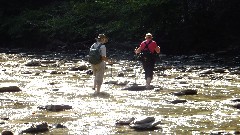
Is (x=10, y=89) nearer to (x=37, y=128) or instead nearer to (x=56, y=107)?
(x=56, y=107)

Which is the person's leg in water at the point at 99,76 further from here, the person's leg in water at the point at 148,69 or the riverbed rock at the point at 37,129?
the riverbed rock at the point at 37,129

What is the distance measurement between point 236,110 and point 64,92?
17.7ft

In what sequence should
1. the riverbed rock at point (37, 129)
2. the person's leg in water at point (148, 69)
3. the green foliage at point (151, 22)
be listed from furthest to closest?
the green foliage at point (151, 22) < the person's leg in water at point (148, 69) < the riverbed rock at point (37, 129)

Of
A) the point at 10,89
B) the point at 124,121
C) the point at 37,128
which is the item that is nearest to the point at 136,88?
the point at 10,89

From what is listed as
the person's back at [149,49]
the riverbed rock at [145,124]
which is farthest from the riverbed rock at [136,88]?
the riverbed rock at [145,124]

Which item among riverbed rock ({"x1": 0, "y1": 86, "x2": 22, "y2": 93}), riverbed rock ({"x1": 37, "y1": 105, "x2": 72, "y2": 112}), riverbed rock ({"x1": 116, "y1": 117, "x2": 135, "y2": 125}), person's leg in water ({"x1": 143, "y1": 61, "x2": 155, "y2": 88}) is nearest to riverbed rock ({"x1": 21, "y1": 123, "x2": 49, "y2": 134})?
riverbed rock ({"x1": 116, "y1": 117, "x2": 135, "y2": 125})

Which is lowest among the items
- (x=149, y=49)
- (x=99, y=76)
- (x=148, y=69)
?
(x=99, y=76)

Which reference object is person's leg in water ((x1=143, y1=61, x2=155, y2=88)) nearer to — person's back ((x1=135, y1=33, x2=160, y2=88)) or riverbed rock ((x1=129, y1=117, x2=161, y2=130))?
person's back ((x1=135, y1=33, x2=160, y2=88))

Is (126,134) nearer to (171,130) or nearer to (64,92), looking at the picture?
(171,130)

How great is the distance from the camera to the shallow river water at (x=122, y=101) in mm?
9578

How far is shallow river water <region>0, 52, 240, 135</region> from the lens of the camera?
9.58 meters

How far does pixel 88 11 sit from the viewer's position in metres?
35.0

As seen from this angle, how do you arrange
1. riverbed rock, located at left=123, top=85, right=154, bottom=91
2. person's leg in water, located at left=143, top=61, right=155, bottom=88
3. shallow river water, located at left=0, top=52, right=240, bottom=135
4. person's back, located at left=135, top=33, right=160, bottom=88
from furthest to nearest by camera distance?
1. person's leg in water, located at left=143, top=61, right=155, bottom=88
2. person's back, located at left=135, top=33, right=160, bottom=88
3. riverbed rock, located at left=123, top=85, right=154, bottom=91
4. shallow river water, located at left=0, top=52, right=240, bottom=135

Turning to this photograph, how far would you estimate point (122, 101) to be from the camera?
12.9 metres
